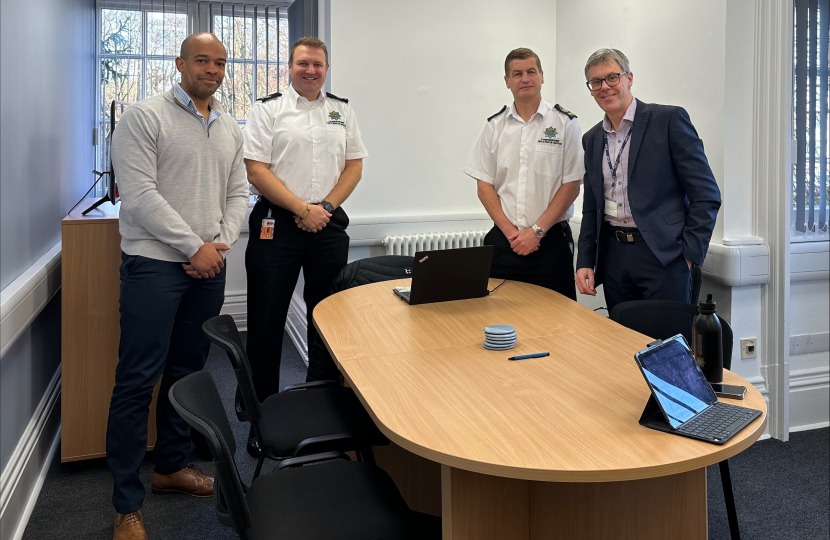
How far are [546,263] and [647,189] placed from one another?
66 cm

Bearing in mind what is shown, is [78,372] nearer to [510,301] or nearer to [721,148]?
[510,301]

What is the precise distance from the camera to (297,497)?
185 cm

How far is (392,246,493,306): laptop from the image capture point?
2812 mm

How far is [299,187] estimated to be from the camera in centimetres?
349

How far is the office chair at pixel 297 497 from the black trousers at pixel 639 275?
1.61 m

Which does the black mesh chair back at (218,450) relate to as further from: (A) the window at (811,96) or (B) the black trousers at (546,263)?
(A) the window at (811,96)

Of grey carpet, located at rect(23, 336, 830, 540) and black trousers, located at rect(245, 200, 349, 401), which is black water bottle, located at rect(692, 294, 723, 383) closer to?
grey carpet, located at rect(23, 336, 830, 540)

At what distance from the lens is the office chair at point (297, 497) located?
1.56 metres

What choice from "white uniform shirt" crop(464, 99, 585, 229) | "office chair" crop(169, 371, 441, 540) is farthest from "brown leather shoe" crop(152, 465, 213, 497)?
"white uniform shirt" crop(464, 99, 585, 229)

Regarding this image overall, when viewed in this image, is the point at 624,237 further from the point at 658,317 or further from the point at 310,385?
the point at 310,385

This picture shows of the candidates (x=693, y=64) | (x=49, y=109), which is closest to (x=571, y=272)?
(x=693, y=64)

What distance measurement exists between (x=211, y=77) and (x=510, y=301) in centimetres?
144

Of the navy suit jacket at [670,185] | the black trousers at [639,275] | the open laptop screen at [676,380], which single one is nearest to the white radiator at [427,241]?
the black trousers at [639,275]

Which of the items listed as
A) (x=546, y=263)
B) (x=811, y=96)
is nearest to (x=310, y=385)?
(x=546, y=263)
